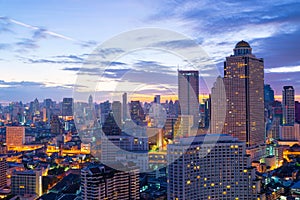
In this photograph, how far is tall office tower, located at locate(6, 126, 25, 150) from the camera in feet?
36.3

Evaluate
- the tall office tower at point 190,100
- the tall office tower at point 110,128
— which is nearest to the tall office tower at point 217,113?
the tall office tower at point 190,100

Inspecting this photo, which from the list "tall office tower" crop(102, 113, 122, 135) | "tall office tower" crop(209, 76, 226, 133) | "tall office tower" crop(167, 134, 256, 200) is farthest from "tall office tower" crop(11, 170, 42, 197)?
"tall office tower" crop(209, 76, 226, 133)

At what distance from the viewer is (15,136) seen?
11.1m

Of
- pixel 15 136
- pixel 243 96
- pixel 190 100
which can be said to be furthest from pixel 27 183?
pixel 15 136

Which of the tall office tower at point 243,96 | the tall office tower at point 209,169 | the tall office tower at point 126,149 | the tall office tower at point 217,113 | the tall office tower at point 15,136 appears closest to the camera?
the tall office tower at point 209,169

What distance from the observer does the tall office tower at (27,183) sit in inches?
224

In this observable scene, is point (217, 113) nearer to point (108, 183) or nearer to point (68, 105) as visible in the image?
point (68, 105)

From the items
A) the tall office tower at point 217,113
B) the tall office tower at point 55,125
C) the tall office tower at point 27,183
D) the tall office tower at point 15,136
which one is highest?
the tall office tower at point 217,113

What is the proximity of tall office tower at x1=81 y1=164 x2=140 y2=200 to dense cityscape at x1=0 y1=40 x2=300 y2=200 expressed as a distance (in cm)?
1

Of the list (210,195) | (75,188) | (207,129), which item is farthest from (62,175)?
(210,195)

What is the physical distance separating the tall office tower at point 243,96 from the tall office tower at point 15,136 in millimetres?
5873

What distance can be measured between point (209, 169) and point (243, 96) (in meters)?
5.20

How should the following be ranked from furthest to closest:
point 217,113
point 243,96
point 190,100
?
point 243,96 < point 217,113 < point 190,100

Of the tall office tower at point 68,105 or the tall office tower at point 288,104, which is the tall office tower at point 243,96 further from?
the tall office tower at point 288,104
